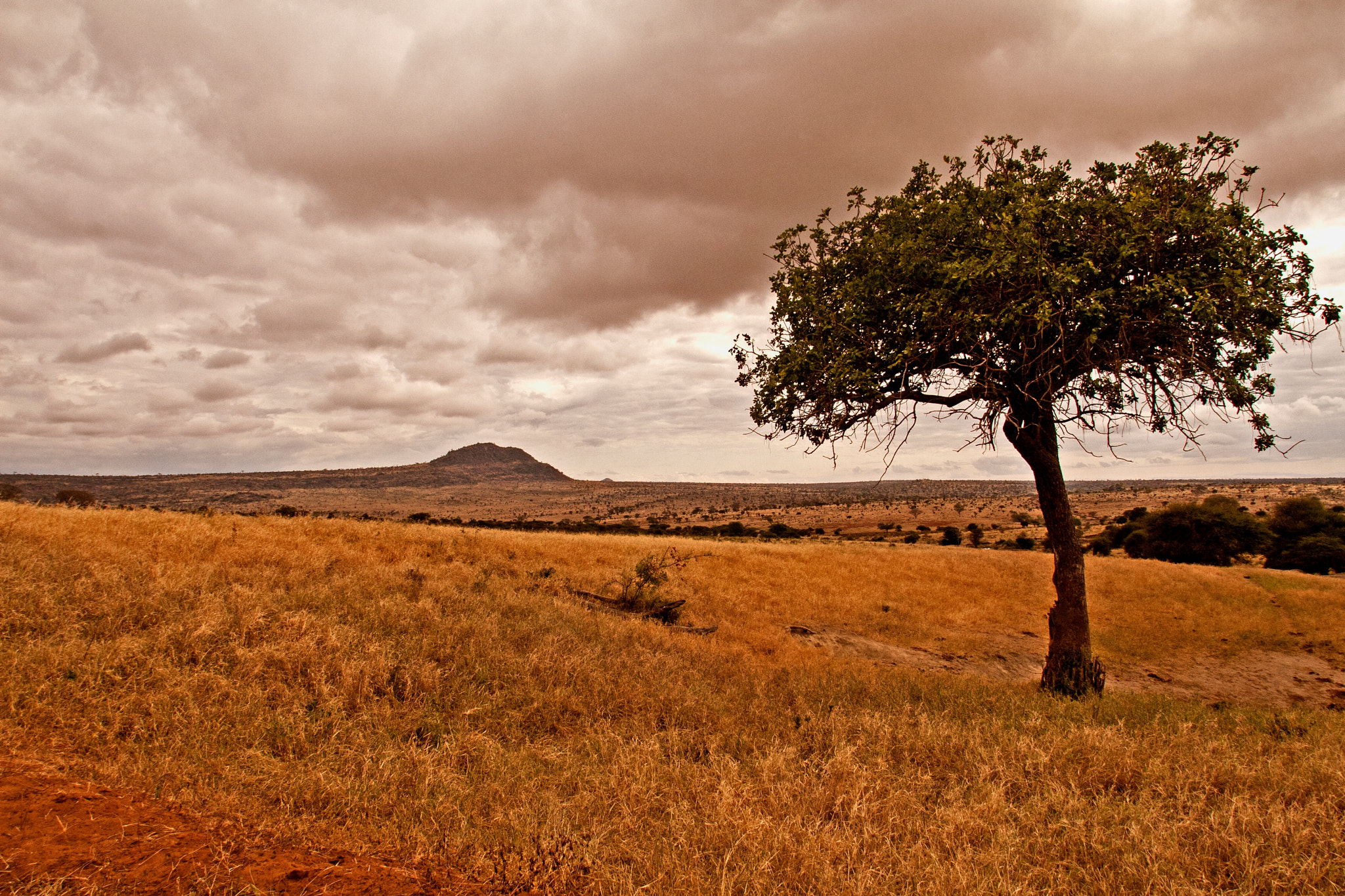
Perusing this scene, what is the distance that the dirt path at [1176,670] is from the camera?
15602 mm

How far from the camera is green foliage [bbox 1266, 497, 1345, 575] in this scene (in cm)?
3603

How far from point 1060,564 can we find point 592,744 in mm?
9986

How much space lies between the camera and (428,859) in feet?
14.0

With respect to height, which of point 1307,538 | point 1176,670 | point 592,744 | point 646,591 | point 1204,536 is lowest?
point 1176,670

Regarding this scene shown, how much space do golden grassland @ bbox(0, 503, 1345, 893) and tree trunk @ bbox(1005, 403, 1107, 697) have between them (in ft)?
2.33

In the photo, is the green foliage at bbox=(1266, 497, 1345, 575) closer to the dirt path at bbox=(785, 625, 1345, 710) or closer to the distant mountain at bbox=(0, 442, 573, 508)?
the dirt path at bbox=(785, 625, 1345, 710)

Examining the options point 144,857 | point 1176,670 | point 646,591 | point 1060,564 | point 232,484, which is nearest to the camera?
point 144,857

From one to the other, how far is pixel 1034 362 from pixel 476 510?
120578mm

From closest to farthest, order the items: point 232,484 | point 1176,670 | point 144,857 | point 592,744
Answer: point 144,857 < point 592,744 < point 1176,670 < point 232,484

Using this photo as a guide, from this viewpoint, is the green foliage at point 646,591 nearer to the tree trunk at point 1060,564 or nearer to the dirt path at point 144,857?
the tree trunk at point 1060,564

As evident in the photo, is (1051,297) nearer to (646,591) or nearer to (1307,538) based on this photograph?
(646,591)

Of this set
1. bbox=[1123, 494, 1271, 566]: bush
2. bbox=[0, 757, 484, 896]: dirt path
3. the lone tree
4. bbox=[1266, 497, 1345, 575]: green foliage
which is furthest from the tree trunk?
bbox=[1123, 494, 1271, 566]: bush

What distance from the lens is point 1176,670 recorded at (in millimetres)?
18141

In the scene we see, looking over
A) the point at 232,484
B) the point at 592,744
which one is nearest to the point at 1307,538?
the point at 592,744
